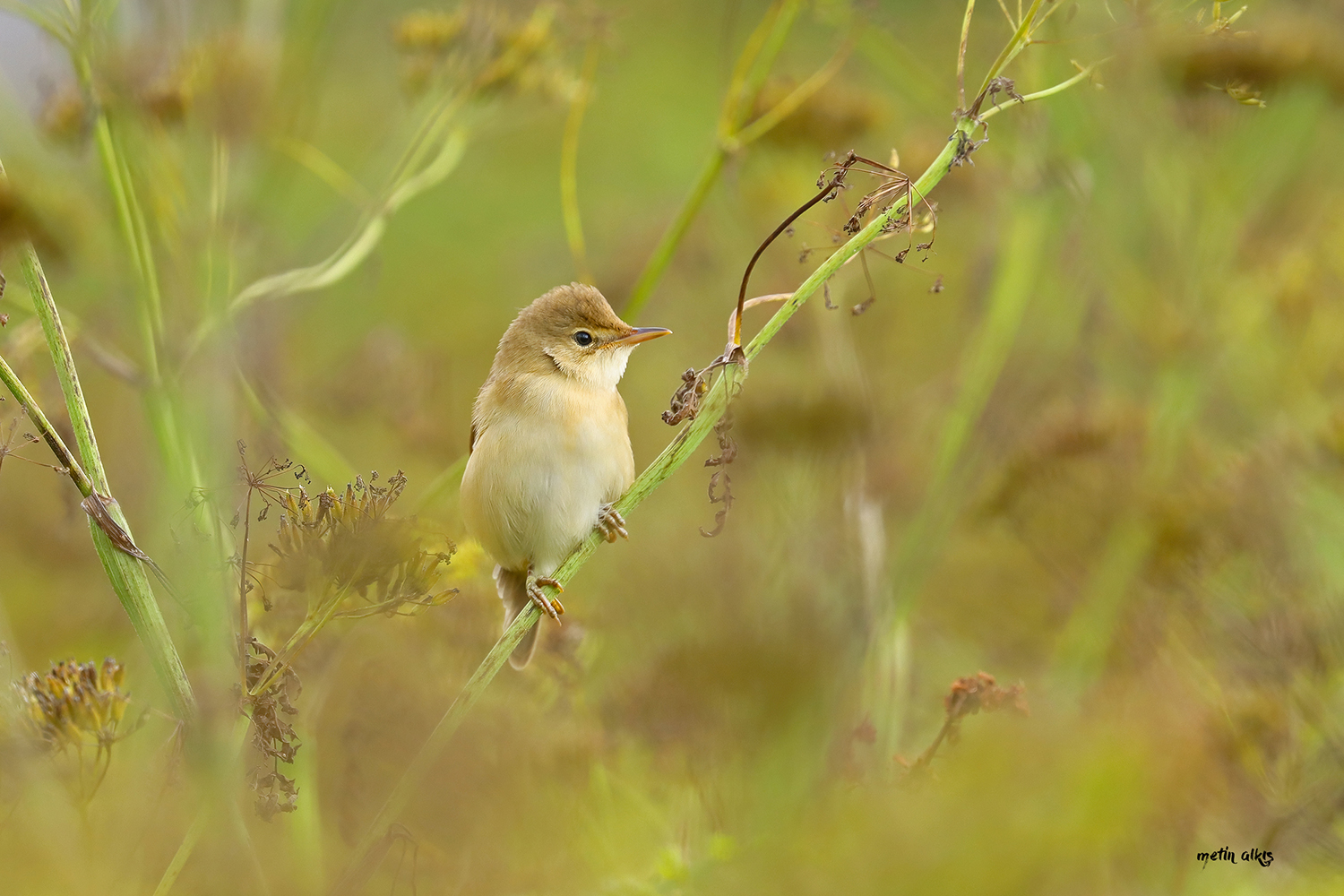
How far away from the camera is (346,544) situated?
6.41 ft

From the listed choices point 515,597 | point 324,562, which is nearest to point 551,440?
point 515,597

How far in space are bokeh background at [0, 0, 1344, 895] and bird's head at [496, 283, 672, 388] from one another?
0.53 m

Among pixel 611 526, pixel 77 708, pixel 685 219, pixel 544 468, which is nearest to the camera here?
pixel 77 708

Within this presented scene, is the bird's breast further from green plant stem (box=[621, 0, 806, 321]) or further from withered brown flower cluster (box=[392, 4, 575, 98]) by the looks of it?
withered brown flower cluster (box=[392, 4, 575, 98])

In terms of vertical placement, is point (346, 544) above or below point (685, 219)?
below

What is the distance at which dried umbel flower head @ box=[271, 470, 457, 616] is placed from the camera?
195cm

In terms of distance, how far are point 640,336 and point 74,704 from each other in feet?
6.18

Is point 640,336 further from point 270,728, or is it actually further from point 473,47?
point 270,728

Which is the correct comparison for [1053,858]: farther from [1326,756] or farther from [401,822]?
[1326,756]

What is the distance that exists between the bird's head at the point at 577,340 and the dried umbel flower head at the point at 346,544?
5.14 ft

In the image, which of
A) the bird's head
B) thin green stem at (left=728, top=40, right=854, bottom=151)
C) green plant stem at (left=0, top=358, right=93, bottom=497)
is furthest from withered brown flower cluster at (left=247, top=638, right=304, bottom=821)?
thin green stem at (left=728, top=40, right=854, bottom=151)

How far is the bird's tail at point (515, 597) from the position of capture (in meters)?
3.58

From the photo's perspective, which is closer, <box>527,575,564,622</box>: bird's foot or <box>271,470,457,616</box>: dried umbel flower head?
<box>271,470,457,616</box>: dried umbel flower head

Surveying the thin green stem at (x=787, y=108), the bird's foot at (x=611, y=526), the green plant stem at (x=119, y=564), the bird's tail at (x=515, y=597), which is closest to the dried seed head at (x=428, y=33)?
the thin green stem at (x=787, y=108)
